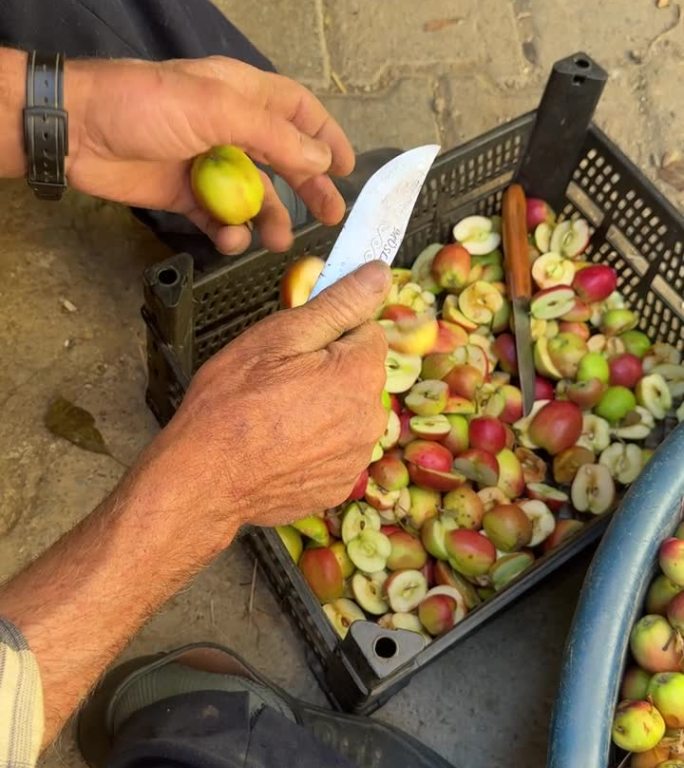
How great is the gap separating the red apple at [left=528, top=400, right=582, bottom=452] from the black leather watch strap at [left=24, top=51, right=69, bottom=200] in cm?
82

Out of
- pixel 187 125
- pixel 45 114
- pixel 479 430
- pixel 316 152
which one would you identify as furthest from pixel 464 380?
pixel 45 114

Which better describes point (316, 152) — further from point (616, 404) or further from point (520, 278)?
point (616, 404)

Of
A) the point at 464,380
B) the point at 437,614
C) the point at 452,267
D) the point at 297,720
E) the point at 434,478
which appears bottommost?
the point at 297,720

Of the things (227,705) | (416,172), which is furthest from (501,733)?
(416,172)

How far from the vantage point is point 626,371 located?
1586 mm

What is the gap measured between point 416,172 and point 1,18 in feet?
2.21

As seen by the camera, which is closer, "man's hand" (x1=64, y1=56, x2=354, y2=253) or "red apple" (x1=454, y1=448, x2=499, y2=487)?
"man's hand" (x1=64, y1=56, x2=354, y2=253)

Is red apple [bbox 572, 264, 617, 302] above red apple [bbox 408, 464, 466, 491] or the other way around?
above

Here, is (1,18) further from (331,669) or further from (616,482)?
(616,482)

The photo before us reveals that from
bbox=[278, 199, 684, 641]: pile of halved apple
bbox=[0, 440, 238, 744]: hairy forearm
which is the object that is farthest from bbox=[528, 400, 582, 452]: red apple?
bbox=[0, 440, 238, 744]: hairy forearm

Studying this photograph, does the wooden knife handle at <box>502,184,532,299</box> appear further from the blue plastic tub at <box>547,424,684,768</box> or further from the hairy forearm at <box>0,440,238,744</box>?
the hairy forearm at <box>0,440,238,744</box>

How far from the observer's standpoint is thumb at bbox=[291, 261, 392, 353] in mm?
1026

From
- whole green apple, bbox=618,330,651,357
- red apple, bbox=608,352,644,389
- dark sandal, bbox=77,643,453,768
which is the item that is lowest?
dark sandal, bbox=77,643,453,768

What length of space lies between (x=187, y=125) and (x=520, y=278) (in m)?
0.66
